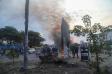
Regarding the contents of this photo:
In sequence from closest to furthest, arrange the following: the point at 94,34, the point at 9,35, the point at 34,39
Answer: the point at 94,34, the point at 9,35, the point at 34,39

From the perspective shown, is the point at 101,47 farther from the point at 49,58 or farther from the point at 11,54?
the point at 11,54

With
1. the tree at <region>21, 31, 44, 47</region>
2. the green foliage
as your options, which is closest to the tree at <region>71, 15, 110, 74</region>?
the green foliage

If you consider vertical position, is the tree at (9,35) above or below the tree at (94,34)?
above

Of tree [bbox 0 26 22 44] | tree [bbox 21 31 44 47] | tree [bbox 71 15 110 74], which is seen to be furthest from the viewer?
tree [bbox 21 31 44 47]

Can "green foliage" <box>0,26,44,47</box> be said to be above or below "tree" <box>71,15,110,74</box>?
above

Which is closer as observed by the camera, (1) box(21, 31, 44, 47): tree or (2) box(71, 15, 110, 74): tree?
(2) box(71, 15, 110, 74): tree

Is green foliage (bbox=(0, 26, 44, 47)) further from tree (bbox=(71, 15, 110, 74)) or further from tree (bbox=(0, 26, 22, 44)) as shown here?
tree (bbox=(71, 15, 110, 74))

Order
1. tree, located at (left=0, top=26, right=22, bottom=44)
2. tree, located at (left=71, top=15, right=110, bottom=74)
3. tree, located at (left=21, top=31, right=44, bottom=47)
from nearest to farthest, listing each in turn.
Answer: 1. tree, located at (left=71, top=15, right=110, bottom=74)
2. tree, located at (left=0, top=26, right=22, bottom=44)
3. tree, located at (left=21, top=31, right=44, bottom=47)

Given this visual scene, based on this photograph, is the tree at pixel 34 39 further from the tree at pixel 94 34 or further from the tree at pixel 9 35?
the tree at pixel 94 34

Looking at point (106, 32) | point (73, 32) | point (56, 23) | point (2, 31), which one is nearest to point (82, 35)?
point (73, 32)

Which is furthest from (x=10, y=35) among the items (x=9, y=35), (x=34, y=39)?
(x=34, y=39)

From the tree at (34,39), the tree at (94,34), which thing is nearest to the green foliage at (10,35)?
Answer: the tree at (34,39)

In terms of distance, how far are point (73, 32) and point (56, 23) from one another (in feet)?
32.7

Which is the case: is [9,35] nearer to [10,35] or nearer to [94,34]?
[10,35]
